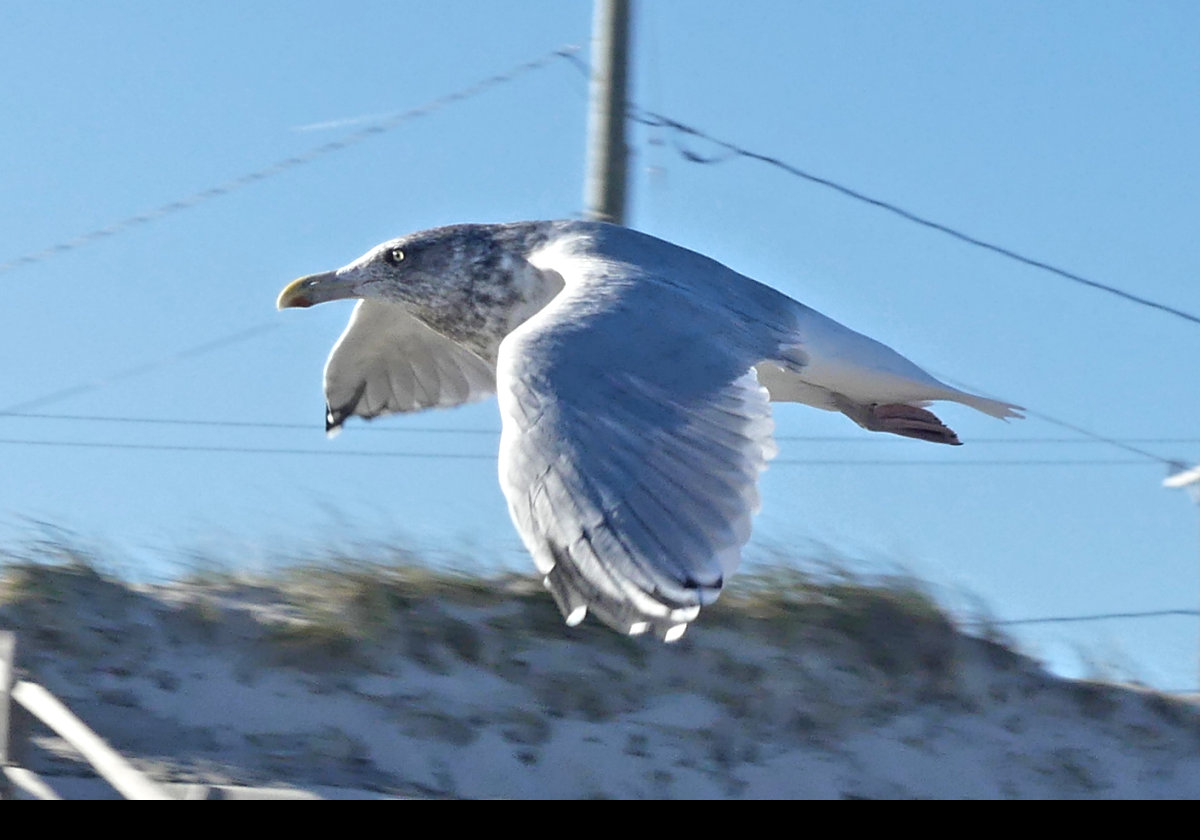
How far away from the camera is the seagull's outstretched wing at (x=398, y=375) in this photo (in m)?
5.82

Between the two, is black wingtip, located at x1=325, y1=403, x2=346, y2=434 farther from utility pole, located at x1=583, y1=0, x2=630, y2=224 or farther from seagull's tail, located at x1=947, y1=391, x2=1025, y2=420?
seagull's tail, located at x1=947, y1=391, x2=1025, y2=420

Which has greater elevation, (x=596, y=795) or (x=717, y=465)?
(x=717, y=465)

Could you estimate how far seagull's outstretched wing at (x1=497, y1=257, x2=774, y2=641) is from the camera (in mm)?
2973

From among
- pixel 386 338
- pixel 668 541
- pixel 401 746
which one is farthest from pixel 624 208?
pixel 668 541

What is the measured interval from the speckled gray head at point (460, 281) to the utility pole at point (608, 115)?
1.23m

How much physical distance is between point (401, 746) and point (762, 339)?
220cm

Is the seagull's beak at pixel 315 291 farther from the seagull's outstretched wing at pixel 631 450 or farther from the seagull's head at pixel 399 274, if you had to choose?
the seagull's outstretched wing at pixel 631 450

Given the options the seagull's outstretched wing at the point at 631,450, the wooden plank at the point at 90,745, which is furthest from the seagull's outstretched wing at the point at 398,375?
the seagull's outstretched wing at the point at 631,450

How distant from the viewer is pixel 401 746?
5.82 meters

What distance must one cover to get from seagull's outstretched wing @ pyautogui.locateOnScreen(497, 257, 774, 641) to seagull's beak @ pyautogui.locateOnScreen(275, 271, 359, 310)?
1285 mm
